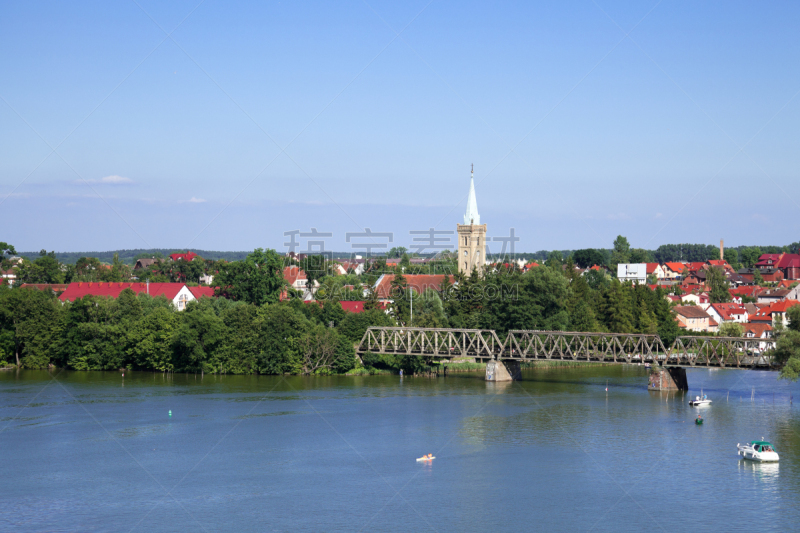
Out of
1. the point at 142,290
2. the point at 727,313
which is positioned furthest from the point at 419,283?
the point at 727,313

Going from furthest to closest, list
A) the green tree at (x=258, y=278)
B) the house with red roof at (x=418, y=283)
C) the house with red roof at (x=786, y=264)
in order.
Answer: the house with red roof at (x=786, y=264)
the house with red roof at (x=418, y=283)
the green tree at (x=258, y=278)

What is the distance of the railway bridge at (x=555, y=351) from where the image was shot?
57.3 meters

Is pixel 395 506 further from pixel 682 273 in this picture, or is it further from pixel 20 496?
pixel 682 273

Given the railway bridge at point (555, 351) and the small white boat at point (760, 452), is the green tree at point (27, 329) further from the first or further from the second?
the small white boat at point (760, 452)

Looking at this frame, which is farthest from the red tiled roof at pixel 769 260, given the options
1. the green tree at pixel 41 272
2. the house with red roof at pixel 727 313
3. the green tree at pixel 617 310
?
the green tree at pixel 41 272

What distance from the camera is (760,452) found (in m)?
36.7

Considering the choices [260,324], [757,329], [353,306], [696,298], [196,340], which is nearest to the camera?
[196,340]

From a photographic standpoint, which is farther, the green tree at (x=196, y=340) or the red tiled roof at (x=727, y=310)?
the red tiled roof at (x=727, y=310)

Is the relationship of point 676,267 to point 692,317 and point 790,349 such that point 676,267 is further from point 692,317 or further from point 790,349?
point 790,349

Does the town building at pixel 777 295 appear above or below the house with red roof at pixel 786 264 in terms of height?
below

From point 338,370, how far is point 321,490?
1328 inches

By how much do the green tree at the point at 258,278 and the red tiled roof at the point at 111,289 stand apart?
993cm

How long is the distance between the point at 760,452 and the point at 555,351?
3470 cm

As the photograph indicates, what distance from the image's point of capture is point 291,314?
219ft
